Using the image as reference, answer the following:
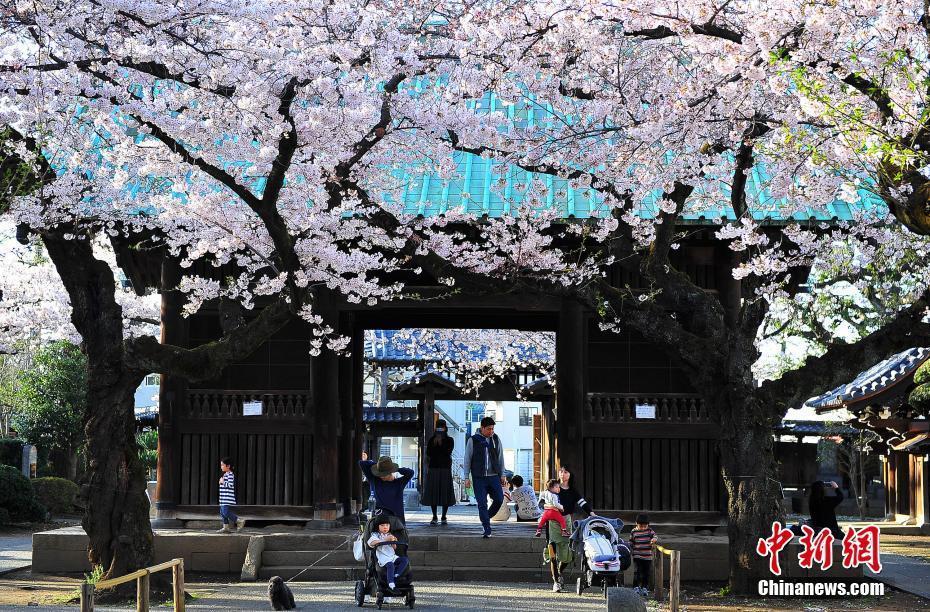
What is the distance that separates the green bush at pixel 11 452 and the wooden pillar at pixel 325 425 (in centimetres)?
1324

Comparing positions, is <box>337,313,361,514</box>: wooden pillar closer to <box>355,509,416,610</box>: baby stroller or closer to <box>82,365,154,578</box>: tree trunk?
<box>82,365,154,578</box>: tree trunk

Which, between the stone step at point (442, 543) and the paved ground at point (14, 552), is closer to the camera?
the stone step at point (442, 543)

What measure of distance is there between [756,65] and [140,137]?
715 centimetres

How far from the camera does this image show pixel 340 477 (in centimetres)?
1705

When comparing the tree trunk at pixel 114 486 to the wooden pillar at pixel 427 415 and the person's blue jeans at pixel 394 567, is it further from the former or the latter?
the wooden pillar at pixel 427 415

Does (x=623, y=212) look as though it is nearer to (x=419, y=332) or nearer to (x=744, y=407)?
(x=744, y=407)

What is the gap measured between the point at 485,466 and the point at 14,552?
8566 mm

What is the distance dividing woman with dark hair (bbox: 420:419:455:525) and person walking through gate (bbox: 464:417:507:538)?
56.6 inches

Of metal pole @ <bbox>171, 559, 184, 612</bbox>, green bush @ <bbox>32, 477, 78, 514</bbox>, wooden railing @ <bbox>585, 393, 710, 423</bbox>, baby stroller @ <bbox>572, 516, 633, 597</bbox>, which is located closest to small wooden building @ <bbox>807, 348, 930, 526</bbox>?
wooden railing @ <bbox>585, 393, 710, 423</bbox>

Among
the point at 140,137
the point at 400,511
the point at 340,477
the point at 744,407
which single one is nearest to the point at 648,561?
the point at 744,407

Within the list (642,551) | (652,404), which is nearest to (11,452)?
(652,404)

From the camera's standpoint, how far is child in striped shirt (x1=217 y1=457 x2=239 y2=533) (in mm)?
15188

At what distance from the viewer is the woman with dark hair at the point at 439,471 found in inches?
671

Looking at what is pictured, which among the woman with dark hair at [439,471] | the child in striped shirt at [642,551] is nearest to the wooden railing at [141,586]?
the child in striped shirt at [642,551]
